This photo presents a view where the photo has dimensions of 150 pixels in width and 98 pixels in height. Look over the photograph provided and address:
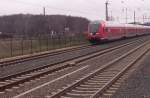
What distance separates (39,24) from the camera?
13188 centimetres

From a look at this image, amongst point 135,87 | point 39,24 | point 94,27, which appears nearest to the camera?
point 135,87

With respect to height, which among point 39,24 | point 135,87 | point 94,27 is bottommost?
point 135,87

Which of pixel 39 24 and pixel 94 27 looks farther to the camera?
pixel 39 24

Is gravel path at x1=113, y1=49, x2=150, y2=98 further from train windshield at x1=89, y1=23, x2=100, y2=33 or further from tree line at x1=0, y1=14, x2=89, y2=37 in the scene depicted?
tree line at x1=0, y1=14, x2=89, y2=37

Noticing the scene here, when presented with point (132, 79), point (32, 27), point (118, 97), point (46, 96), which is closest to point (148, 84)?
point (132, 79)

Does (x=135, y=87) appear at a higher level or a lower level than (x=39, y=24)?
lower

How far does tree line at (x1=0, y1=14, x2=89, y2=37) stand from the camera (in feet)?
427

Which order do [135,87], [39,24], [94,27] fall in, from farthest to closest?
[39,24]
[94,27]
[135,87]

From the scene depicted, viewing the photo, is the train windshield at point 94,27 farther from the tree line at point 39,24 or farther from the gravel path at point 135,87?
the tree line at point 39,24

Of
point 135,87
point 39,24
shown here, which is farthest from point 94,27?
point 39,24

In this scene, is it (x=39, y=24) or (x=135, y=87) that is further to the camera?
(x=39, y=24)

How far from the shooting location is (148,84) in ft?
47.5

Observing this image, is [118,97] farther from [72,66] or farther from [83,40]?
[83,40]

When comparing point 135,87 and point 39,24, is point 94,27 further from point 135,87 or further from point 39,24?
point 39,24
